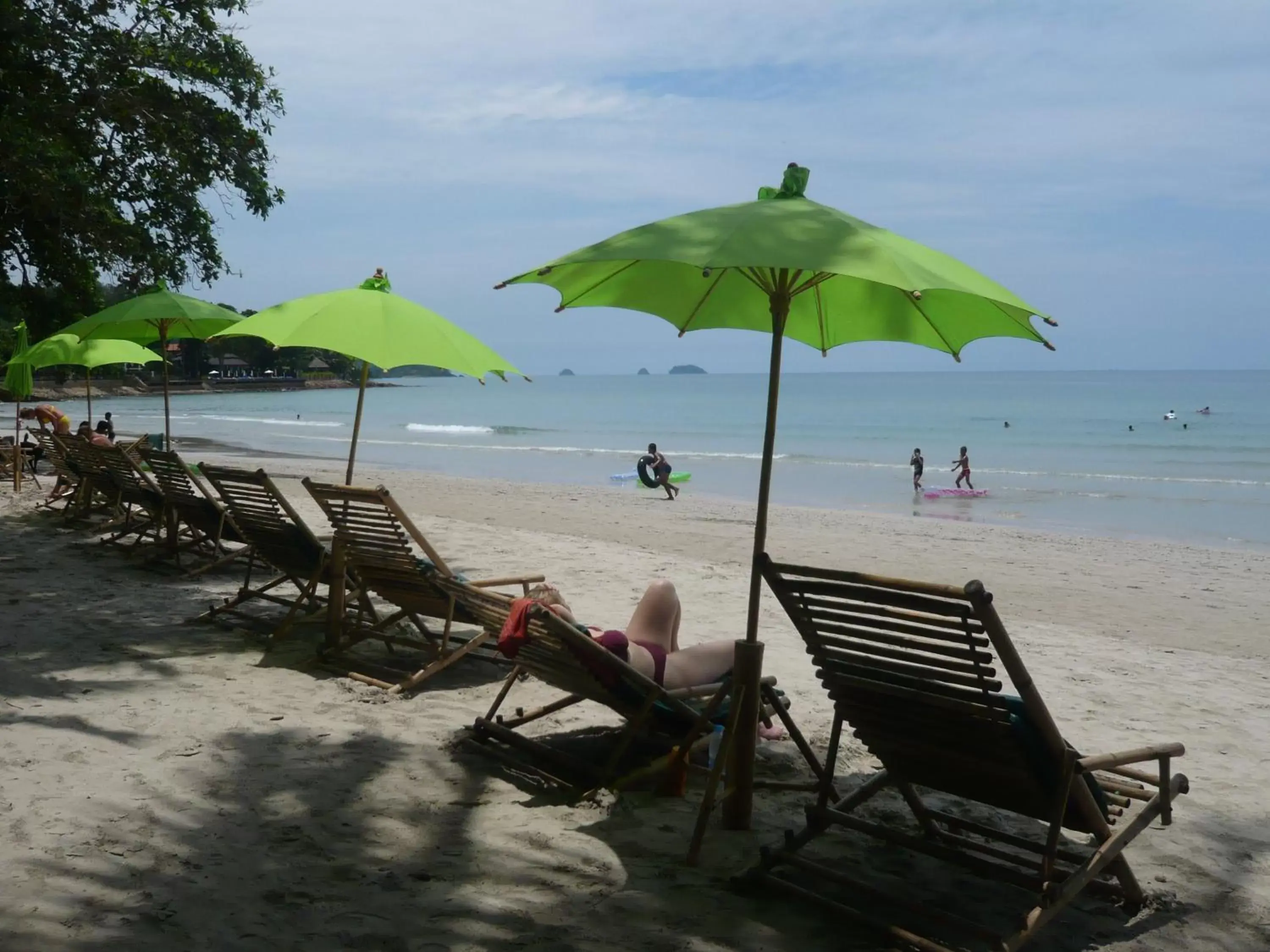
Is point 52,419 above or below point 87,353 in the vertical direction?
below

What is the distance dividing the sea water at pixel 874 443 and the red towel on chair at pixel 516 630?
1507 centimetres

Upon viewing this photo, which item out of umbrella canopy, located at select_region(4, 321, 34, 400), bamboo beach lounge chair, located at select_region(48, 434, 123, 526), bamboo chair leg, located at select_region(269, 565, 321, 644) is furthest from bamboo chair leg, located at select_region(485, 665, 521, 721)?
umbrella canopy, located at select_region(4, 321, 34, 400)

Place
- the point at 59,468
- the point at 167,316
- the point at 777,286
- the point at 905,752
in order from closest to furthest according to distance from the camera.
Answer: the point at 905,752 → the point at 777,286 → the point at 167,316 → the point at 59,468

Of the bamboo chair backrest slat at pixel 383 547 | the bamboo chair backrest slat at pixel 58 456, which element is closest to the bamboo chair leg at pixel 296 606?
the bamboo chair backrest slat at pixel 383 547

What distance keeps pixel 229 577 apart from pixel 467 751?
167 inches

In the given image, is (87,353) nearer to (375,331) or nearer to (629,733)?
(375,331)

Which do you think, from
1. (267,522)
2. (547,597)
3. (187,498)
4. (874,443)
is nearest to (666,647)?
→ (547,597)

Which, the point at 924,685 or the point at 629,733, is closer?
the point at 924,685

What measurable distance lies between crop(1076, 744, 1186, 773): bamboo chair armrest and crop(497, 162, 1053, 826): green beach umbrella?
0.94 metres

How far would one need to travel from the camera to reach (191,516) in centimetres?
780

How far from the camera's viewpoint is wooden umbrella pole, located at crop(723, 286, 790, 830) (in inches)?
134

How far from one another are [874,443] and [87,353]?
31.0m

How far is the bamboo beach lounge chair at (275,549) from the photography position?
5.84 metres

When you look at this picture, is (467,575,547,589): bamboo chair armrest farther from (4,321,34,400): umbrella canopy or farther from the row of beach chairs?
(4,321,34,400): umbrella canopy
